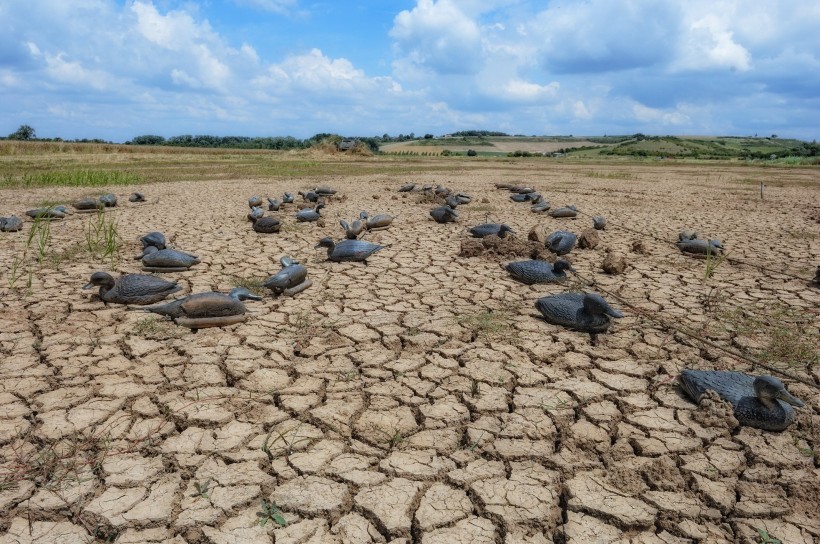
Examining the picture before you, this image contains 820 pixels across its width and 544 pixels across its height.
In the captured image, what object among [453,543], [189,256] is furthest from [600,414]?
[189,256]

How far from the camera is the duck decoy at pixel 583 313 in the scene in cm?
354

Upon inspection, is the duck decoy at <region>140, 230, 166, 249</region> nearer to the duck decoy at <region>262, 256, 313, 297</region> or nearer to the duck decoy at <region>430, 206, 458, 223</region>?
the duck decoy at <region>262, 256, 313, 297</region>

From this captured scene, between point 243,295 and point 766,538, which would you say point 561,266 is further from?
point 766,538

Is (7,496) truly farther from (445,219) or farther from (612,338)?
(445,219)

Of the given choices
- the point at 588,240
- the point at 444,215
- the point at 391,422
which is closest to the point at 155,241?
the point at 444,215

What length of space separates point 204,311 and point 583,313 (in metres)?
2.67

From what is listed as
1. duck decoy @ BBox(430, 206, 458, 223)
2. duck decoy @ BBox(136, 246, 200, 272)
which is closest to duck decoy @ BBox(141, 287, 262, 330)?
duck decoy @ BBox(136, 246, 200, 272)

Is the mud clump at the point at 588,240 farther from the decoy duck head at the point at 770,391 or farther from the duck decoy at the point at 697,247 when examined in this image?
the decoy duck head at the point at 770,391

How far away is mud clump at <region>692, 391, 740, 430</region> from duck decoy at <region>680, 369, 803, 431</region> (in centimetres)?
2

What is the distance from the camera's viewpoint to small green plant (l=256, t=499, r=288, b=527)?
1.93 m

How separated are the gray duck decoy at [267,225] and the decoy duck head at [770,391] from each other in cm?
567

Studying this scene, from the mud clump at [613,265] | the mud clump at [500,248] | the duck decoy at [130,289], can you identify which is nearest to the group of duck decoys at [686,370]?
the mud clump at [500,248]

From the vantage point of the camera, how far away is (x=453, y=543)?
186 centimetres

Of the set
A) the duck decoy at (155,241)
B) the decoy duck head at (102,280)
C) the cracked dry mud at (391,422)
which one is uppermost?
the duck decoy at (155,241)
